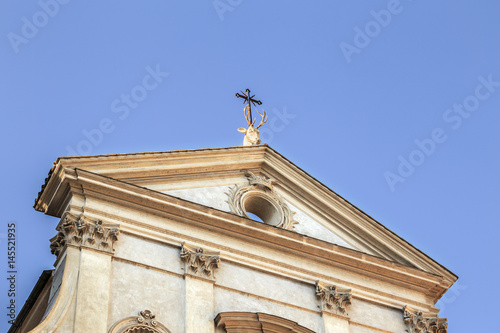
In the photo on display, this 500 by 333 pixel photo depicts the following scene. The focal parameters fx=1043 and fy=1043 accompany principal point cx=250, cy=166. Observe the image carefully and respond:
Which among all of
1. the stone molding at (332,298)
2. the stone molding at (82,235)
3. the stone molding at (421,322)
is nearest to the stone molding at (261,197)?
the stone molding at (332,298)

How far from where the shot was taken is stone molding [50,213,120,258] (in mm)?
23969

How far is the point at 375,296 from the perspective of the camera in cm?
2720

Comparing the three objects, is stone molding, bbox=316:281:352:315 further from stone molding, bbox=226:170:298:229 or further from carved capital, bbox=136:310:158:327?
carved capital, bbox=136:310:158:327

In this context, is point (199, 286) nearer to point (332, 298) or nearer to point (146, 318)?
point (146, 318)

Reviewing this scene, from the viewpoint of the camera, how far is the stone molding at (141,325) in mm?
22828

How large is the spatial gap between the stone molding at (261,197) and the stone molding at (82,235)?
13.0ft

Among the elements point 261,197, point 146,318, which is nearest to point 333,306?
point 261,197

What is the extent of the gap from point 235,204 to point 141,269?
3.88 m

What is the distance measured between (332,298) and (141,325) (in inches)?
218

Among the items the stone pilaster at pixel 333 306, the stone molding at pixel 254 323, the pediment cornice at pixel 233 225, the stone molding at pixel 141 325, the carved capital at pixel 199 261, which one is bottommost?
the stone molding at pixel 141 325

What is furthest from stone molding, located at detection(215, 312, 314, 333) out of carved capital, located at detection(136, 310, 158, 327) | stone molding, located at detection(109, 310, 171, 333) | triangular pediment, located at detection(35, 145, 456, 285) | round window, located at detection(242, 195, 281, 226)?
round window, located at detection(242, 195, 281, 226)

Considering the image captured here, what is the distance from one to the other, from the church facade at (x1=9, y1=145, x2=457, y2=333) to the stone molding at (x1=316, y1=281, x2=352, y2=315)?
4 centimetres

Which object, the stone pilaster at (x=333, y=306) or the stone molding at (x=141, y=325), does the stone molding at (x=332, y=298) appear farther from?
the stone molding at (x=141, y=325)

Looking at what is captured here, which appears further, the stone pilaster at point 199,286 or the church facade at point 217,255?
the stone pilaster at point 199,286
